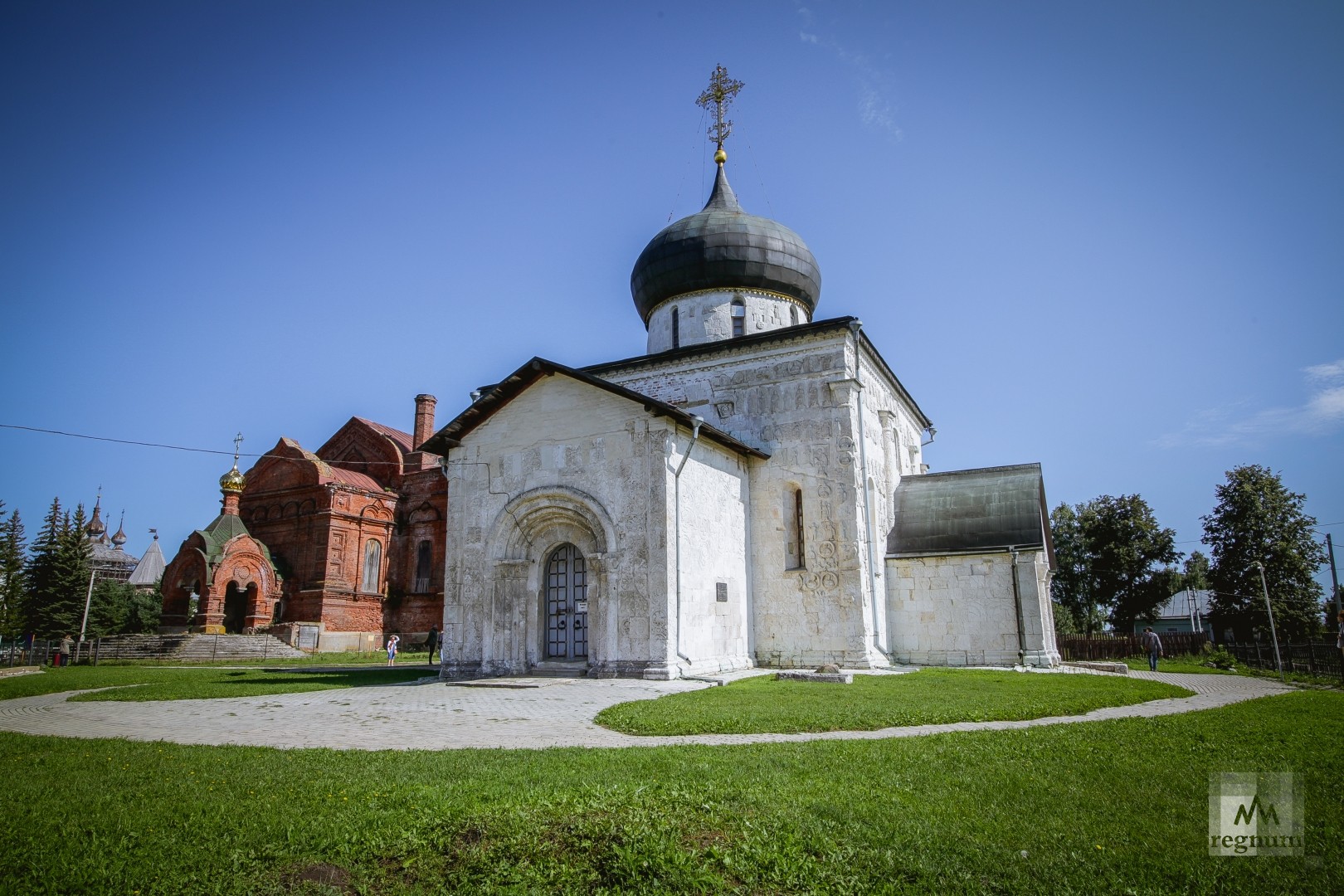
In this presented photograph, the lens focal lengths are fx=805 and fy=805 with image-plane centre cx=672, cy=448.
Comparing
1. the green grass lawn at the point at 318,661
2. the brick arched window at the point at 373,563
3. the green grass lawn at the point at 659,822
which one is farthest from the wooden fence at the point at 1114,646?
the brick arched window at the point at 373,563

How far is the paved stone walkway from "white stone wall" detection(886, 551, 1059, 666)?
3.40m

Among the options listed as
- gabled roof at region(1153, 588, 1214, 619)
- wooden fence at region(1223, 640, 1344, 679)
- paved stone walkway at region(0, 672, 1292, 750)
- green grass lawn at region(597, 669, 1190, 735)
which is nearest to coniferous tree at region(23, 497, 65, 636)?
paved stone walkway at region(0, 672, 1292, 750)

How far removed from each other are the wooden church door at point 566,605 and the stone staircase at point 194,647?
15164 mm

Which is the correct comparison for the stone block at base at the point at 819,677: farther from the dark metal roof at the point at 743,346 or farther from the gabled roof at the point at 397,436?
the gabled roof at the point at 397,436

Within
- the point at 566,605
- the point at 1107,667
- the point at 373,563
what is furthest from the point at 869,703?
the point at 373,563

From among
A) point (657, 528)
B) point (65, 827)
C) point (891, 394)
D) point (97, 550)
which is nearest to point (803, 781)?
point (65, 827)

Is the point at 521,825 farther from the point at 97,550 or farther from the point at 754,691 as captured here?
the point at 97,550

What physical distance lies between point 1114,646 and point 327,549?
28.4 m

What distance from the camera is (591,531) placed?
616 inches

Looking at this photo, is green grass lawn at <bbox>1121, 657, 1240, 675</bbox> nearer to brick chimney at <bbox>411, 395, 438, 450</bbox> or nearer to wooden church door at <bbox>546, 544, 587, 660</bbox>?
wooden church door at <bbox>546, 544, 587, 660</bbox>

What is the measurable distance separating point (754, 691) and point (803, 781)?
6.43 m

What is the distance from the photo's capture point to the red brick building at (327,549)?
30.5 m

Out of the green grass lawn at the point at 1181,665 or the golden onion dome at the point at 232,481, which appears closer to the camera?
the green grass lawn at the point at 1181,665

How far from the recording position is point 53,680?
A: 16281 mm
